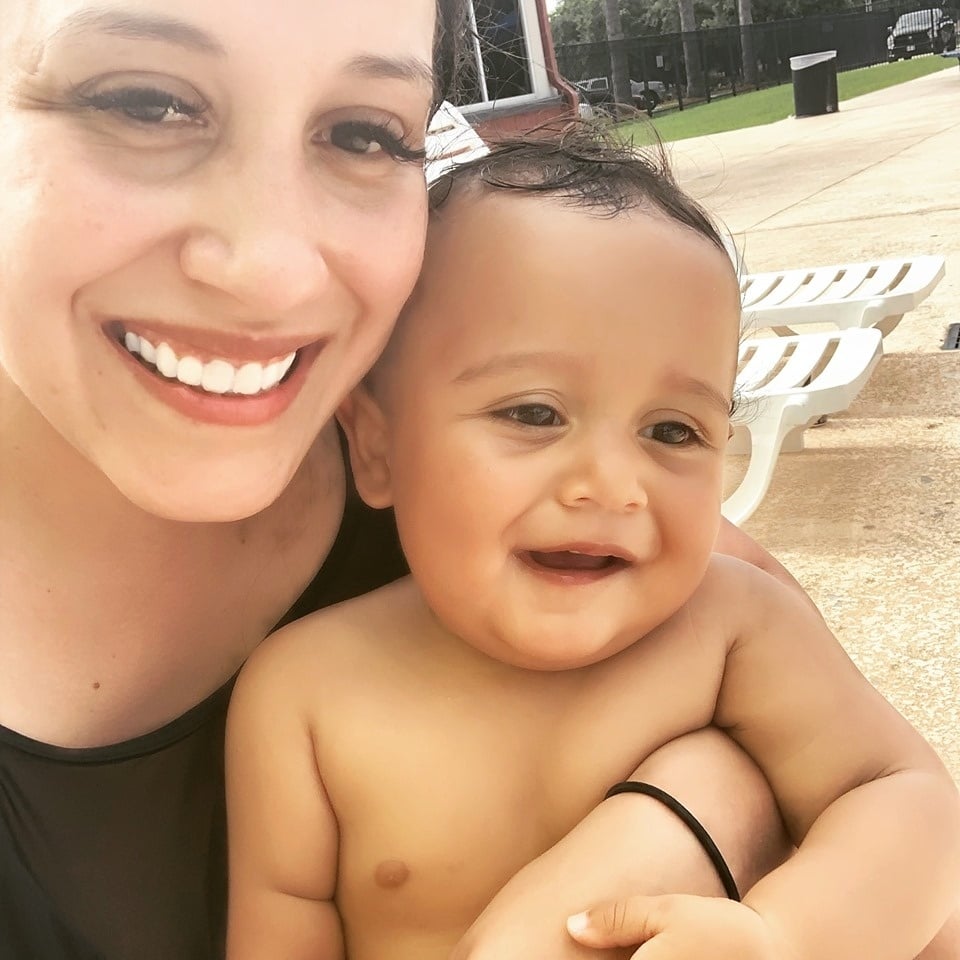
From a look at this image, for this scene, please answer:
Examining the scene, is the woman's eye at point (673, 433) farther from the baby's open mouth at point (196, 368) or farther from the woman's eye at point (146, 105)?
the woman's eye at point (146, 105)

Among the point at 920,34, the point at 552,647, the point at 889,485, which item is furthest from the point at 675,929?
the point at 920,34

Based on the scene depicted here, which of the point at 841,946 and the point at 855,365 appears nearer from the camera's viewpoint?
the point at 841,946

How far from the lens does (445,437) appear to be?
1.23m

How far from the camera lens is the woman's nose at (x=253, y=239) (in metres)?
0.97

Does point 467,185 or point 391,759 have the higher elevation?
point 467,185

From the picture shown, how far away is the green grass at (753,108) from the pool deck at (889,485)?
7.77 metres

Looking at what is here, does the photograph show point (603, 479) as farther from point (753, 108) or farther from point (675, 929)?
point (753, 108)

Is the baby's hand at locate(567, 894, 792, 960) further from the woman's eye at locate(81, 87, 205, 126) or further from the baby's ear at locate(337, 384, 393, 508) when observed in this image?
the woman's eye at locate(81, 87, 205, 126)

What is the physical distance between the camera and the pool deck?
9.04 feet

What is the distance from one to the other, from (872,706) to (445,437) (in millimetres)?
559

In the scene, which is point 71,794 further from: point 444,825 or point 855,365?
point 855,365

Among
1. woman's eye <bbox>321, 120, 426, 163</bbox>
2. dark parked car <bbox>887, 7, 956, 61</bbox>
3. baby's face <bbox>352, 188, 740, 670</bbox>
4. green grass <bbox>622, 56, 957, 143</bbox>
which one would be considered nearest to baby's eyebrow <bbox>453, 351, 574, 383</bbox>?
baby's face <bbox>352, 188, 740, 670</bbox>

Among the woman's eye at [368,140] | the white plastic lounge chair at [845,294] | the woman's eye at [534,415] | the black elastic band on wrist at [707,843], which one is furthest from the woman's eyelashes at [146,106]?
the white plastic lounge chair at [845,294]

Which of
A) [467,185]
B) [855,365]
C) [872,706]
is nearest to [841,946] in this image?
[872,706]
